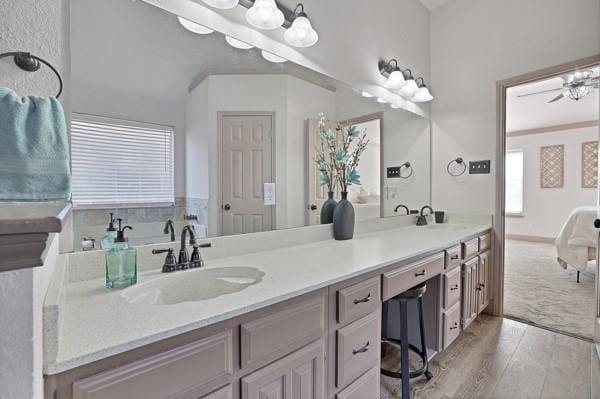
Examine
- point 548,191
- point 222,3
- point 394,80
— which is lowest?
point 548,191

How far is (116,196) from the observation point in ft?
3.79

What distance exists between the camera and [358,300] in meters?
1.20

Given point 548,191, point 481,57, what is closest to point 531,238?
point 548,191

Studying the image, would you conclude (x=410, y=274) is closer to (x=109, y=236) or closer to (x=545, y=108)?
(x=109, y=236)

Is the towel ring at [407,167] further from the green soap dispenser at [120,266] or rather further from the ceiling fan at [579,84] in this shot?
the green soap dispenser at [120,266]

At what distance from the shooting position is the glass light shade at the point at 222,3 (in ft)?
4.32

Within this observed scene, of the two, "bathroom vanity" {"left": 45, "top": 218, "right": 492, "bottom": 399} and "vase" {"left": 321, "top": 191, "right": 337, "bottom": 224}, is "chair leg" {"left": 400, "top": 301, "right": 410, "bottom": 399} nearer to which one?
"bathroom vanity" {"left": 45, "top": 218, "right": 492, "bottom": 399}

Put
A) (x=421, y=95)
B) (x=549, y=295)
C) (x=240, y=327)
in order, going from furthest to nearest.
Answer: (x=549, y=295), (x=421, y=95), (x=240, y=327)

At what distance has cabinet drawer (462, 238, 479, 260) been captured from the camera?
2139 mm

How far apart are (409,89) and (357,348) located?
225 cm

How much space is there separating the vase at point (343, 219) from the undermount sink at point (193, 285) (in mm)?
795

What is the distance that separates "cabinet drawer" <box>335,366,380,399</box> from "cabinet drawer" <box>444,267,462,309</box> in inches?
33.2

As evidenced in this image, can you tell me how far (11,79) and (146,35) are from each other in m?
0.56

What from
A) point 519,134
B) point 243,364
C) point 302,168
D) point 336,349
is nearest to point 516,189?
point 519,134
